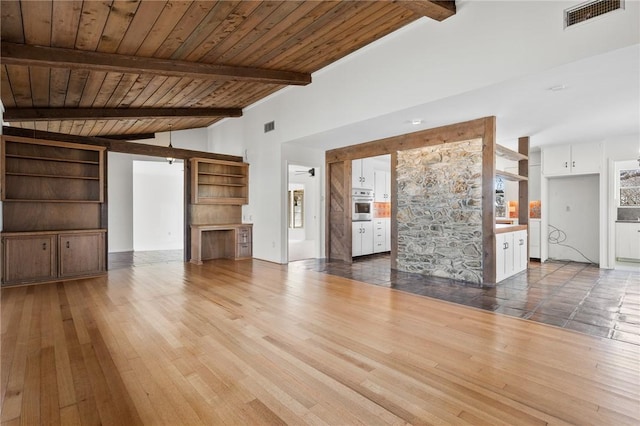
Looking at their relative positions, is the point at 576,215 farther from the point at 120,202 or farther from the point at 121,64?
the point at 120,202

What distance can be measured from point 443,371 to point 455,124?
408 cm

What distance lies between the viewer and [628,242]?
5.99m

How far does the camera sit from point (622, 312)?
3.48m

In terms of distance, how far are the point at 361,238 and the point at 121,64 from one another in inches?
222

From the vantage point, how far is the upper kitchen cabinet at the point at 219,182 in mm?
7168

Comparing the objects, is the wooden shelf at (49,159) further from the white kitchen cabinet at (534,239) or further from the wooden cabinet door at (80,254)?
the white kitchen cabinet at (534,239)

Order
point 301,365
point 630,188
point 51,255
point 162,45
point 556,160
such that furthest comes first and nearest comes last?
point 556,160
point 630,188
point 51,255
point 162,45
point 301,365

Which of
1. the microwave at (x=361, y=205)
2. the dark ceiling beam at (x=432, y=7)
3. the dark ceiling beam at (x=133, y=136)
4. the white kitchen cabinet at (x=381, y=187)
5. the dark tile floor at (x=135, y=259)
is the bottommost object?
the dark tile floor at (x=135, y=259)

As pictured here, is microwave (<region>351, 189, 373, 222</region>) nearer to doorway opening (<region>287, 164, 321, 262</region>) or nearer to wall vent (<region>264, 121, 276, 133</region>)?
doorway opening (<region>287, 164, 321, 262</region>)

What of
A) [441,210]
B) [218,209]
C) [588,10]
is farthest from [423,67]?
[218,209]

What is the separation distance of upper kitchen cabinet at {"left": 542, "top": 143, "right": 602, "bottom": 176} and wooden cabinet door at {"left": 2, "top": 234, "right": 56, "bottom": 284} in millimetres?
9775

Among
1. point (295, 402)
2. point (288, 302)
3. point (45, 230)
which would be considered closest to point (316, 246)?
point (288, 302)

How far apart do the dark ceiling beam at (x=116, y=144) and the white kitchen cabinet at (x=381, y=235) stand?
3923 millimetres

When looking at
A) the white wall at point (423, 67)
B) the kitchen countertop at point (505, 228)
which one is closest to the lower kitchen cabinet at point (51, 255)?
the white wall at point (423, 67)
